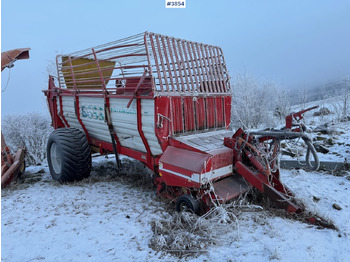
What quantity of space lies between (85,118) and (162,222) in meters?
2.85

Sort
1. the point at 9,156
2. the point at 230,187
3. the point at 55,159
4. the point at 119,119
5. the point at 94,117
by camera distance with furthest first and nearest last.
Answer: the point at 55,159 → the point at 9,156 → the point at 94,117 → the point at 119,119 → the point at 230,187

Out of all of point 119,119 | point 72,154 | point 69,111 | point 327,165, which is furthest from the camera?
point 69,111

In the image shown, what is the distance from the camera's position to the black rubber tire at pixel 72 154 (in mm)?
4672

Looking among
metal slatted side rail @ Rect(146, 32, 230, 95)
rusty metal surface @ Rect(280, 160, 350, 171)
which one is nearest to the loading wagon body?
metal slatted side rail @ Rect(146, 32, 230, 95)

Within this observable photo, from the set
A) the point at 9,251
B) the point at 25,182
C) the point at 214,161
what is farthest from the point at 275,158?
the point at 25,182

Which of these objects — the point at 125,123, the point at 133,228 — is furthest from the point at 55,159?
the point at 133,228

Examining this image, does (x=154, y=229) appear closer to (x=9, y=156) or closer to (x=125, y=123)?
(x=125, y=123)

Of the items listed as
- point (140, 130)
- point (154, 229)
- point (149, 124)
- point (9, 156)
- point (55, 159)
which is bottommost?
point (154, 229)

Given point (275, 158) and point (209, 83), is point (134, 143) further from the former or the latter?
point (275, 158)

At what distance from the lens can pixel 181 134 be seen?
13.0ft

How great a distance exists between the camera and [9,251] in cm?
278

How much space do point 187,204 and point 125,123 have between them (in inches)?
63.8

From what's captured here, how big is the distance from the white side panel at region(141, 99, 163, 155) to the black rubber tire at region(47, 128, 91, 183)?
152cm

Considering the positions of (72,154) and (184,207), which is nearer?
(184,207)
